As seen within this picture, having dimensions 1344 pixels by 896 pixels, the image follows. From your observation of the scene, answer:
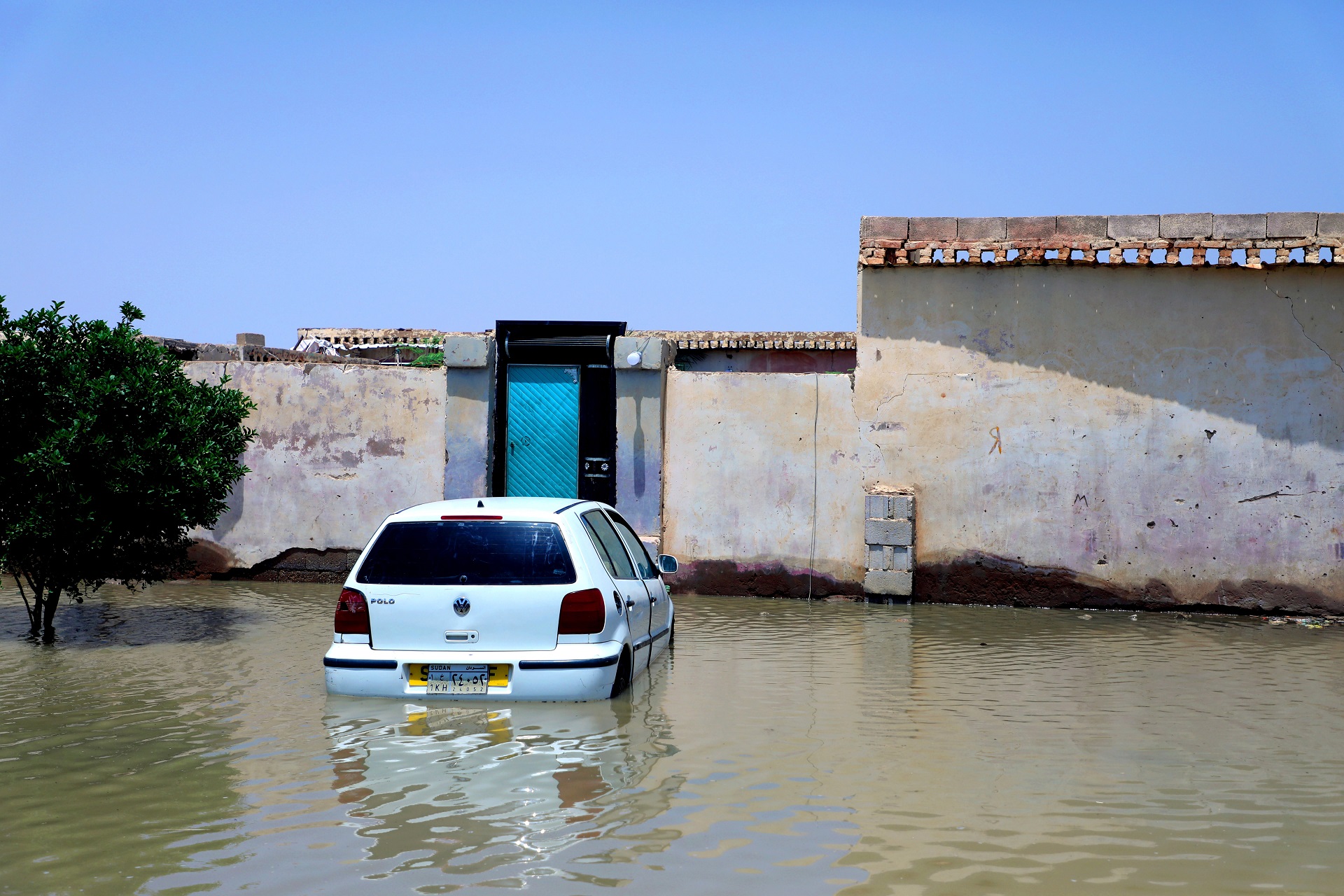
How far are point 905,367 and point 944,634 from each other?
13.2 ft

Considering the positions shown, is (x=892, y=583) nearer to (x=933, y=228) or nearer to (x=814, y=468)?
(x=814, y=468)

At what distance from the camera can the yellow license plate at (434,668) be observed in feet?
23.6

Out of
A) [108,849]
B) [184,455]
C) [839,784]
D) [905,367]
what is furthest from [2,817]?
[905,367]

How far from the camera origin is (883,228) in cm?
1470

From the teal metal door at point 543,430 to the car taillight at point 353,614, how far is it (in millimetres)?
8577

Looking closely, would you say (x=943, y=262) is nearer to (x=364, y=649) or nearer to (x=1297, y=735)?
(x=1297, y=735)

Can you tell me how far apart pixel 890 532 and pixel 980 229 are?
3859mm

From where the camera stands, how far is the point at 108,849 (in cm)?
496

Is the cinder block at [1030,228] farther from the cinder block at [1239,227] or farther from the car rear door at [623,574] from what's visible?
the car rear door at [623,574]

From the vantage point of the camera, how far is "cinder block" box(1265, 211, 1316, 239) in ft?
44.3

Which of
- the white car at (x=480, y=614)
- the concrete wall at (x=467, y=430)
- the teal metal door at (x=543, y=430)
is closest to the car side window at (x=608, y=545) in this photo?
the white car at (x=480, y=614)

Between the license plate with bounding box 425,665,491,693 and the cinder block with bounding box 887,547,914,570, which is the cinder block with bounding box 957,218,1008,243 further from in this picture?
the license plate with bounding box 425,665,491,693

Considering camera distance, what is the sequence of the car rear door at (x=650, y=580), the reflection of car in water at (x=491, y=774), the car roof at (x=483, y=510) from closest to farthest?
the reflection of car in water at (x=491, y=774) → the car roof at (x=483, y=510) → the car rear door at (x=650, y=580)

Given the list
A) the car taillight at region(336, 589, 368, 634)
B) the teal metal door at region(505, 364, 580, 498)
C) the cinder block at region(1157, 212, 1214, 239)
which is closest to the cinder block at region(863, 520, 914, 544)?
the teal metal door at region(505, 364, 580, 498)
